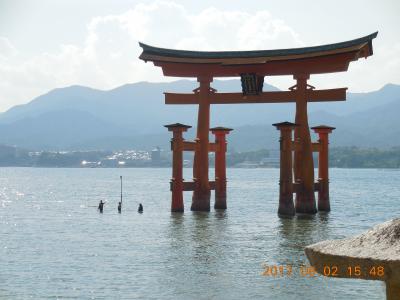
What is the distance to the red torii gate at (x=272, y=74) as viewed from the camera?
3794 cm

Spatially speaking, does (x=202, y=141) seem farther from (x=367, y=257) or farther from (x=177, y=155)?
(x=367, y=257)

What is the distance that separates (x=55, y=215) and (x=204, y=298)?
38.1 m

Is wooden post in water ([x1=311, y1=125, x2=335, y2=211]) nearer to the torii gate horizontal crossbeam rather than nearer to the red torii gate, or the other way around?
the red torii gate

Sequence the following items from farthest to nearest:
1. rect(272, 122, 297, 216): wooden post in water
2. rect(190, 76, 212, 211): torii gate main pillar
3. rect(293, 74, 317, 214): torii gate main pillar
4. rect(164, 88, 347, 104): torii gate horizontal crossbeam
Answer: rect(190, 76, 212, 211): torii gate main pillar < rect(293, 74, 317, 214): torii gate main pillar < rect(164, 88, 347, 104): torii gate horizontal crossbeam < rect(272, 122, 297, 216): wooden post in water

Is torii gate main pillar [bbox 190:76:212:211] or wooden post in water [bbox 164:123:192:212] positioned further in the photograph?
torii gate main pillar [bbox 190:76:212:211]

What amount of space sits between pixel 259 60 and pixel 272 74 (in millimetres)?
1691

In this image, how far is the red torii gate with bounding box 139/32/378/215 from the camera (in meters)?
37.9

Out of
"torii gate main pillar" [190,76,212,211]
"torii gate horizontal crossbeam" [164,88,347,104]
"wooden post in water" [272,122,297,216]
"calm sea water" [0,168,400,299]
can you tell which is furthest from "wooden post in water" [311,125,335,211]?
"torii gate main pillar" [190,76,212,211]

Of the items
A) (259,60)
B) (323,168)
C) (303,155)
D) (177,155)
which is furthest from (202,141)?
(323,168)

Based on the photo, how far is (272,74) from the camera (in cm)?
3975

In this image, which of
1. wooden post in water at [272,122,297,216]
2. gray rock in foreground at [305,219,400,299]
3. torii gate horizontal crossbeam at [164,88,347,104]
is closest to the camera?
gray rock in foreground at [305,219,400,299]

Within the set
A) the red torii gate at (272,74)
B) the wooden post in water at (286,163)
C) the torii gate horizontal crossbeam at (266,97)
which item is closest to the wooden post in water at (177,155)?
the red torii gate at (272,74)

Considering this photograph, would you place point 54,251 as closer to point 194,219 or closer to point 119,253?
point 119,253

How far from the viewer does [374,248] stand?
597cm
